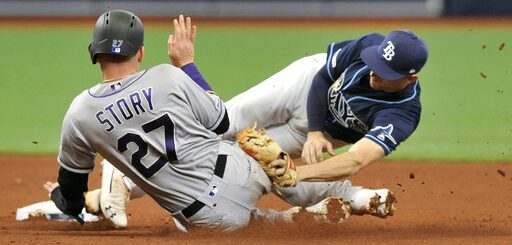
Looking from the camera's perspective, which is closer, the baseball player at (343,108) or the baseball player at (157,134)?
the baseball player at (157,134)

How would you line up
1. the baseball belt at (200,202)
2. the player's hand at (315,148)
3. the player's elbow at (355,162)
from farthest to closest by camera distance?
the player's hand at (315,148)
the player's elbow at (355,162)
the baseball belt at (200,202)

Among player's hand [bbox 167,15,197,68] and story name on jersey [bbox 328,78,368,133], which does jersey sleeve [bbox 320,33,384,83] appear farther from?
player's hand [bbox 167,15,197,68]

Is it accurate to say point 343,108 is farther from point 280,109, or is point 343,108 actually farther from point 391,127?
point 280,109

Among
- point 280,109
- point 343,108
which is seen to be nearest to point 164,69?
point 343,108

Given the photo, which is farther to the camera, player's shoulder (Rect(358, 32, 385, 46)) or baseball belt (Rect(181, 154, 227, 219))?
player's shoulder (Rect(358, 32, 385, 46))

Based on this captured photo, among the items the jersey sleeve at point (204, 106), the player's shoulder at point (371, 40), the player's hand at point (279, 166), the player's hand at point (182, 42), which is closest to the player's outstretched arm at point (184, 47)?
the player's hand at point (182, 42)

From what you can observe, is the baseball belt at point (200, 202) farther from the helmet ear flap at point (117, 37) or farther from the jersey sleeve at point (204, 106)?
the helmet ear flap at point (117, 37)

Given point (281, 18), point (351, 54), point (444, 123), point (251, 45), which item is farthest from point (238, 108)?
point (281, 18)

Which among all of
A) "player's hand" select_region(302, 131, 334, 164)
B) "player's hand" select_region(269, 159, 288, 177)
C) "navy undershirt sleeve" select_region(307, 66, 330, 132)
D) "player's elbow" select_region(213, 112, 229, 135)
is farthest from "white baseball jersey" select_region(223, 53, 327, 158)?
"player's hand" select_region(269, 159, 288, 177)
